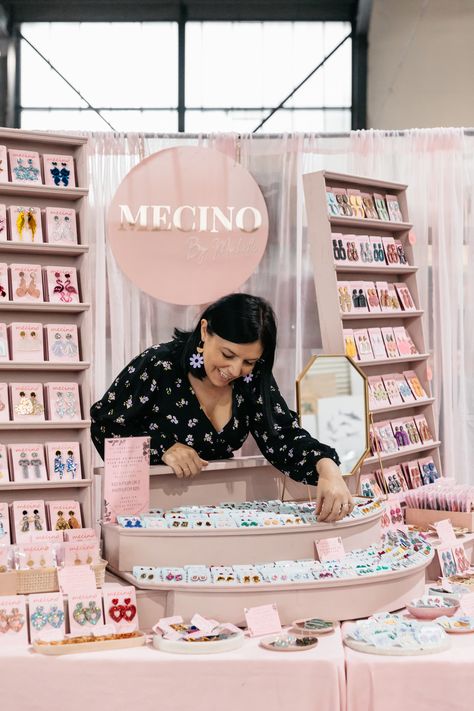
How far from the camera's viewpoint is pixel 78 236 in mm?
3840

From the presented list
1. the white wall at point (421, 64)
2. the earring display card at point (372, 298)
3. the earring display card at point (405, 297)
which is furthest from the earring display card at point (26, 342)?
the white wall at point (421, 64)

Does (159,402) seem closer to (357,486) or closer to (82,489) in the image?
(82,489)

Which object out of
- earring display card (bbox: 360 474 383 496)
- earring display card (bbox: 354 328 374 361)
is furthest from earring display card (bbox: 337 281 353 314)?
earring display card (bbox: 360 474 383 496)

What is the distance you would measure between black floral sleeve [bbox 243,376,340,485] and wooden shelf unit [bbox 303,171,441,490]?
95cm

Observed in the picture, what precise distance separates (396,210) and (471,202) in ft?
5.00

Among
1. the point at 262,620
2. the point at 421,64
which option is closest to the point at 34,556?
the point at 262,620

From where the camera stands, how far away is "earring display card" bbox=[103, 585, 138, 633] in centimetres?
250

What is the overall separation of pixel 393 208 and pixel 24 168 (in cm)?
209

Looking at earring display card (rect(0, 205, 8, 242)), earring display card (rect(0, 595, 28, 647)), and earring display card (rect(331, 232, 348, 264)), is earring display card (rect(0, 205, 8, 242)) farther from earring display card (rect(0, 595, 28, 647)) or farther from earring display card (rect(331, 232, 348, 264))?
earring display card (rect(0, 595, 28, 647))

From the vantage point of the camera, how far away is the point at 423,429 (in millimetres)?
4805

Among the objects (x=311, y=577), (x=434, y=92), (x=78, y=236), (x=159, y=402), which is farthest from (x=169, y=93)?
(x=311, y=577)

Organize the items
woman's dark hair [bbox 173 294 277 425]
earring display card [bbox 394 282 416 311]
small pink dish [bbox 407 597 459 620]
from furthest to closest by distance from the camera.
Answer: earring display card [bbox 394 282 416 311] → woman's dark hair [bbox 173 294 277 425] → small pink dish [bbox 407 597 459 620]

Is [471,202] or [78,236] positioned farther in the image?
[471,202]

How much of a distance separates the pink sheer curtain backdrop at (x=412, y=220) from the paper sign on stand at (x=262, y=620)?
12.1 ft
